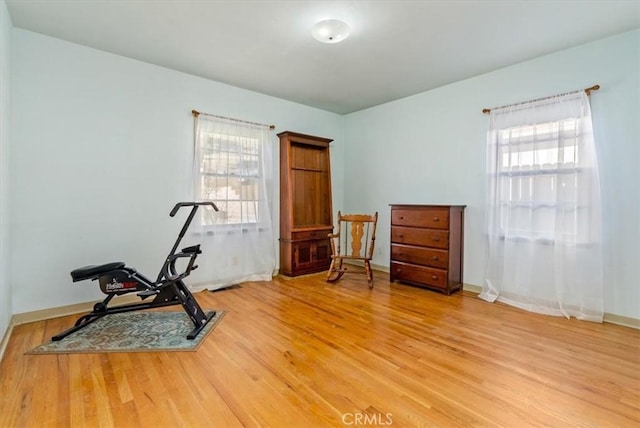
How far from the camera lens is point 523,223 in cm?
338

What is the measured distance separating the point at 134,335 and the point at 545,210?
13.7ft

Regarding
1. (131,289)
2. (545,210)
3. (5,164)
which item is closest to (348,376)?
(131,289)

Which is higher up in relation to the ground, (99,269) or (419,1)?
(419,1)

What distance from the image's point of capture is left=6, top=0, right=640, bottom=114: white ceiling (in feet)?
7.97

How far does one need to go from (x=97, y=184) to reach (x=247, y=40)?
84.9 inches

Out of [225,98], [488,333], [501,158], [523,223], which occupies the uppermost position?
[225,98]

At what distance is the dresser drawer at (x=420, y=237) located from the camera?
374 centimetres

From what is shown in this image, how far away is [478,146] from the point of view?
12.5 ft

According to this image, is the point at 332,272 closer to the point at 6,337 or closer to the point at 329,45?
the point at 329,45

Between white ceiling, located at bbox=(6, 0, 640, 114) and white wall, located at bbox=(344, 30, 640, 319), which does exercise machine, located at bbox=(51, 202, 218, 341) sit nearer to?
white ceiling, located at bbox=(6, 0, 640, 114)

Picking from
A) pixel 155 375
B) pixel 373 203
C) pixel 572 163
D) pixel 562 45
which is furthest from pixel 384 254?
pixel 155 375

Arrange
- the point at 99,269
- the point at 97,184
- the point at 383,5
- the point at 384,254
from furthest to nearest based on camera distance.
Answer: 1. the point at 384,254
2. the point at 97,184
3. the point at 99,269
4. the point at 383,5


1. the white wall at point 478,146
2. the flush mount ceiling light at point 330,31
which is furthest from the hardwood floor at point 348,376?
the flush mount ceiling light at point 330,31

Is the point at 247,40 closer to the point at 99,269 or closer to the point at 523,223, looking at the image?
the point at 99,269
